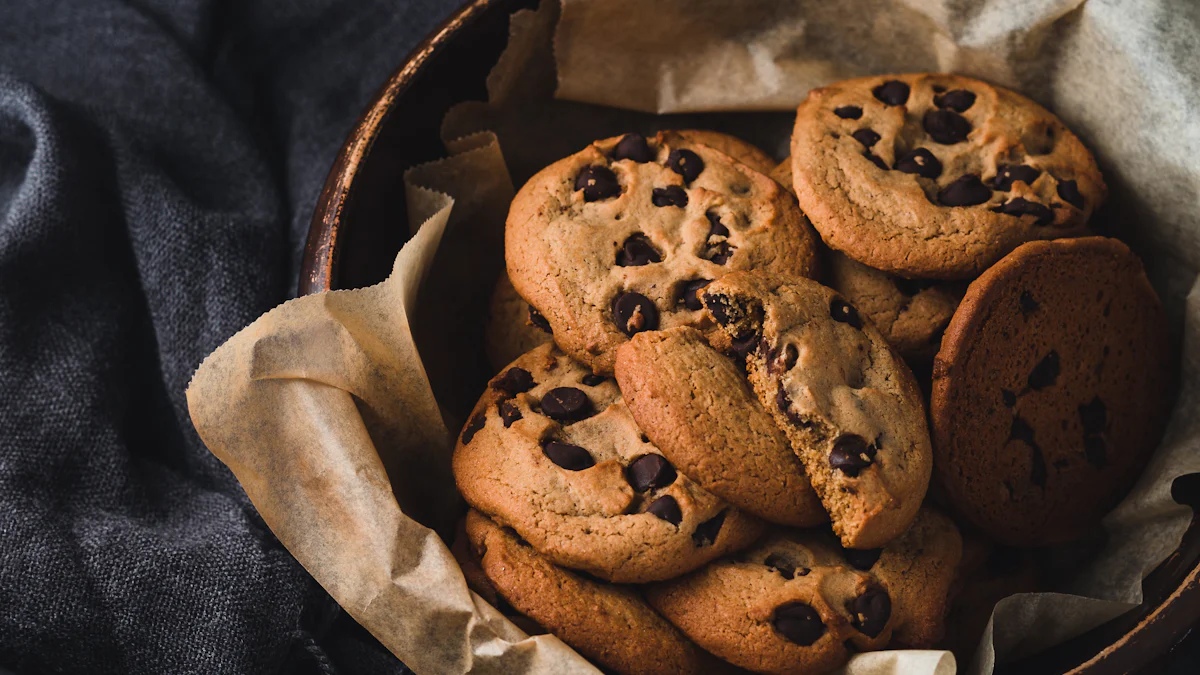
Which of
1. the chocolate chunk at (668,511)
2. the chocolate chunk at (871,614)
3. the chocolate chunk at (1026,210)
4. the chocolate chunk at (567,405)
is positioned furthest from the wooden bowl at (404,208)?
the chocolate chunk at (668,511)

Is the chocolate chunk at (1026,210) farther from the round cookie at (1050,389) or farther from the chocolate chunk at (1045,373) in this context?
the chocolate chunk at (1045,373)

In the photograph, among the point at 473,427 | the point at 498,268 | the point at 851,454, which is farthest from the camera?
the point at 498,268

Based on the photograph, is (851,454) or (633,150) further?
(633,150)

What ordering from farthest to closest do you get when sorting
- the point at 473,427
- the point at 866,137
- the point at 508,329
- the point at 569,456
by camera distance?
the point at 508,329
the point at 866,137
the point at 473,427
the point at 569,456

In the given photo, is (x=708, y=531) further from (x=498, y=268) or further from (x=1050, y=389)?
(x=498, y=268)

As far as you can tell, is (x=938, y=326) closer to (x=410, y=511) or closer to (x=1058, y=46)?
(x=1058, y=46)

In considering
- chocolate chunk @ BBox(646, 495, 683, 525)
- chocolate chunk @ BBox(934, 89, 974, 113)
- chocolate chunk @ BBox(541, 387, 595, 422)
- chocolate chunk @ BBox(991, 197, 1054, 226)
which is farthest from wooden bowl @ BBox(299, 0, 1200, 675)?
chocolate chunk @ BBox(934, 89, 974, 113)

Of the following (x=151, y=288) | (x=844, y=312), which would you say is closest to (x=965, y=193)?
(x=844, y=312)
